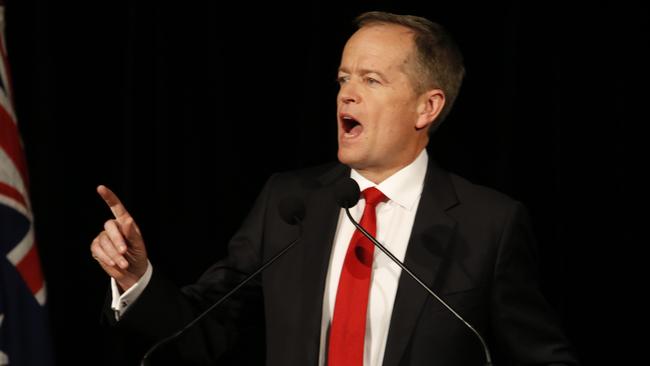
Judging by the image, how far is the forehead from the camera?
6.42 feet

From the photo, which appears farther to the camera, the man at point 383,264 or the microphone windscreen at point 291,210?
the man at point 383,264

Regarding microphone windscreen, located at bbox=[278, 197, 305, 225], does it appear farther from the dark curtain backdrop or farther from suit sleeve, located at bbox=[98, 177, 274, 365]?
the dark curtain backdrop

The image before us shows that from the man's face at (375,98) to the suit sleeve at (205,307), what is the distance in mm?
315

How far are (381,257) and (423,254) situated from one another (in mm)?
106

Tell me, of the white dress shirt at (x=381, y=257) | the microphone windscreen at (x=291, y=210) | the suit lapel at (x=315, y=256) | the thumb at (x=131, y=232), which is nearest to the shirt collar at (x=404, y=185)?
the white dress shirt at (x=381, y=257)

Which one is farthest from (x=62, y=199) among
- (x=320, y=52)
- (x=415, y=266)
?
(x=415, y=266)

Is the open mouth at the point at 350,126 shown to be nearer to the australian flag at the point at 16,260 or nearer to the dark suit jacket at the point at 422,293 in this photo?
the dark suit jacket at the point at 422,293

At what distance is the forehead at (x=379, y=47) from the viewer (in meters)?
1.96

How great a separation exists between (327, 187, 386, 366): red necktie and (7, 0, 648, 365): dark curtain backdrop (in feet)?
2.97

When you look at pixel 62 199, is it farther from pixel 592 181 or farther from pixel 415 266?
pixel 592 181

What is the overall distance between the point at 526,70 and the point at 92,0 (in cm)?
148

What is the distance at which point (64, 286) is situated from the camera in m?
2.68

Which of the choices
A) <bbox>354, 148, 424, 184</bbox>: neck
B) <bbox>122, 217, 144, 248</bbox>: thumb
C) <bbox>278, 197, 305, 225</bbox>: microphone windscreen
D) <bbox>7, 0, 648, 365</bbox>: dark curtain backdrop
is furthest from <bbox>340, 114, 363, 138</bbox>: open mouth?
<bbox>7, 0, 648, 365</bbox>: dark curtain backdrop

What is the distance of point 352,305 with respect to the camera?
71.2 inches
